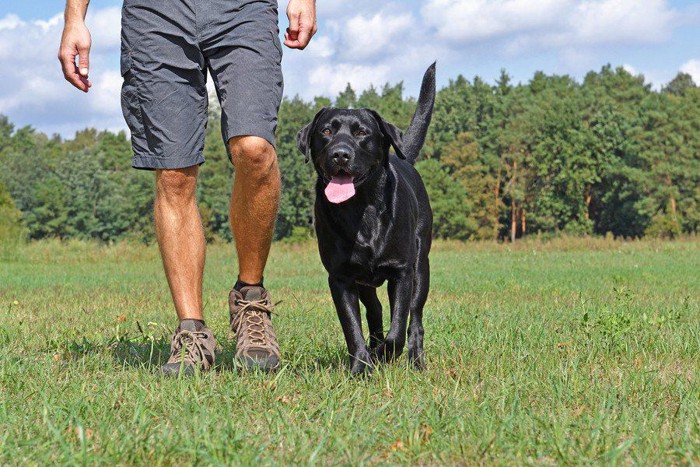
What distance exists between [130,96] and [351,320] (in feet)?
5.71

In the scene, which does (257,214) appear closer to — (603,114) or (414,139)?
(414,139)

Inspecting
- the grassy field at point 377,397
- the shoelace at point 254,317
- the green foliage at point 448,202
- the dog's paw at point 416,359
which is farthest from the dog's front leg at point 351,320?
the green foliage at point 448,202

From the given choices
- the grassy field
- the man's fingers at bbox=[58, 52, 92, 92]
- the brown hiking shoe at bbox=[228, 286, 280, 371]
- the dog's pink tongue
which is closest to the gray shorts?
the man's fingers at bbox=[58, 52, 92, 92]

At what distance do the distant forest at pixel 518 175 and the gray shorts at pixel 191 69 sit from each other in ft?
202

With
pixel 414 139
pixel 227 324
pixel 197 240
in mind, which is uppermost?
pixel 414 139

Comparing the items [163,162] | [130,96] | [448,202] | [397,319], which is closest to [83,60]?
[130,96]

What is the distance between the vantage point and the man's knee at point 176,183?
455 centimetres

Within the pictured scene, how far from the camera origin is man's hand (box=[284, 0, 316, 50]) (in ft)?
15.0

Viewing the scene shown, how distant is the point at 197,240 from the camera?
4703 mm

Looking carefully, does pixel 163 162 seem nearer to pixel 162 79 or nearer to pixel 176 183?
pixel 176 183

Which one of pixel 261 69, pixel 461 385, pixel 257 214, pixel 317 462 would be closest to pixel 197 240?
pixel 257 214

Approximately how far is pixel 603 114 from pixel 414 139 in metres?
73.4

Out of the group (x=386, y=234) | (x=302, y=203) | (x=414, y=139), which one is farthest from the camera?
(x=302, y=203)

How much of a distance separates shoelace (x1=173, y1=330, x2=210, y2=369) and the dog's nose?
46.5 inches
